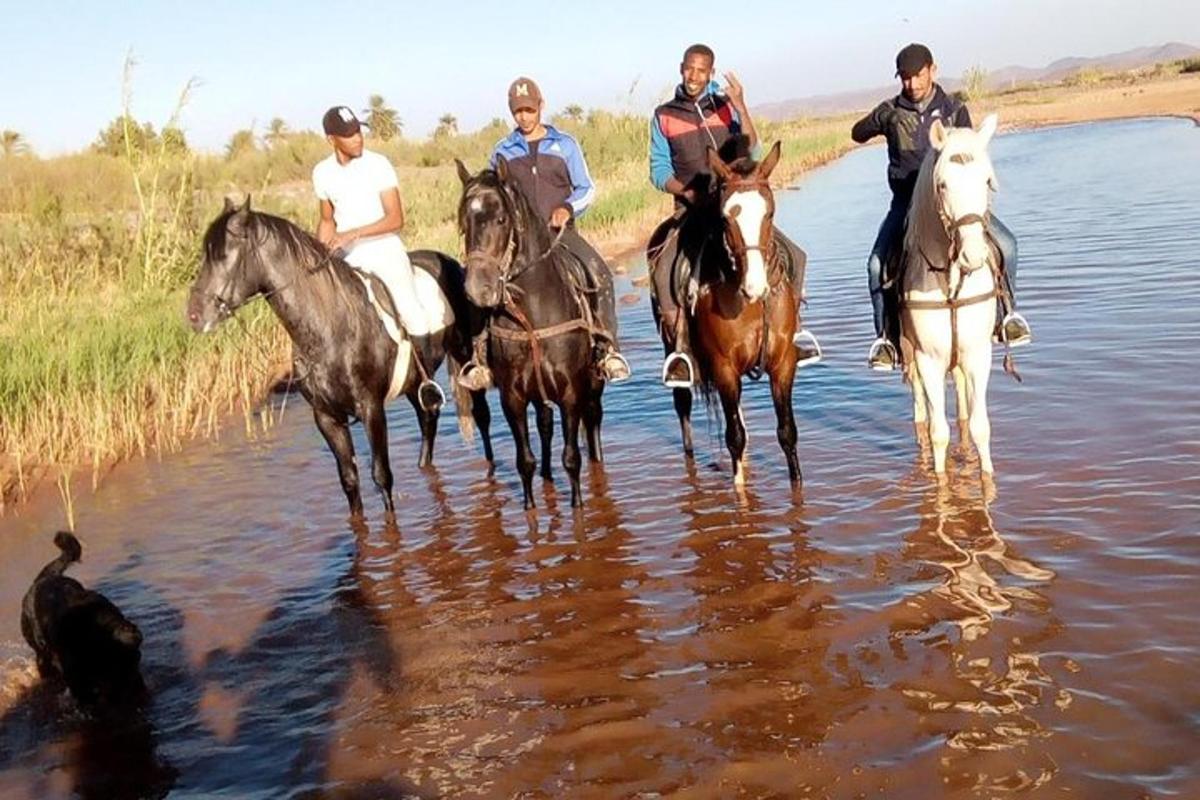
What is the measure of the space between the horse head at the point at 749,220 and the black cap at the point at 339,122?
264 cm

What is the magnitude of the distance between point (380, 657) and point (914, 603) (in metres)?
2.81

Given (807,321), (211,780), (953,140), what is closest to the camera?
(211,780)

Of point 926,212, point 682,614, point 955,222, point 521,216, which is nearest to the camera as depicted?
point 682,614

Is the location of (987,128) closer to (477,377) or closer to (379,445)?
(477,377)

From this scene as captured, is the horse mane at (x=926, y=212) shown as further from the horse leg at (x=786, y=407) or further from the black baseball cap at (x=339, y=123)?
the black baseball cap at (x=339, y=123)

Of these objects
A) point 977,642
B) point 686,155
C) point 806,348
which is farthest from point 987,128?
point 977,642

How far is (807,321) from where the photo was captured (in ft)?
44.3

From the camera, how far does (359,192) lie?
25.0ft

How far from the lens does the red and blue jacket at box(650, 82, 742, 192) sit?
25.1 ft

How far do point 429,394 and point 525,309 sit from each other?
1.43 metres

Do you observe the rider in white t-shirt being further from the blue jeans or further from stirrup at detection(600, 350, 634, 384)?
the blue jeans

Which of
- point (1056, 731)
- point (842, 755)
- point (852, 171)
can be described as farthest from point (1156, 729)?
point (852, 171)

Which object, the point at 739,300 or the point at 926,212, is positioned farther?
the point at 739,300

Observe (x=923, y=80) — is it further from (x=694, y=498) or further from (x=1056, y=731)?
(x=1056, y=731)
